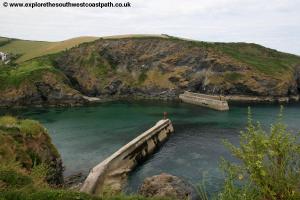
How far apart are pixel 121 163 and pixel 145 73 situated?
113350mm

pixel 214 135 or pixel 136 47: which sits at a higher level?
pixel 136 47

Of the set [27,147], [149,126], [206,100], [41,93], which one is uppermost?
[27,147]

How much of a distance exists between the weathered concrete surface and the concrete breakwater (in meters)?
44.1

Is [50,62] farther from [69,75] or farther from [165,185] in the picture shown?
[165,185]

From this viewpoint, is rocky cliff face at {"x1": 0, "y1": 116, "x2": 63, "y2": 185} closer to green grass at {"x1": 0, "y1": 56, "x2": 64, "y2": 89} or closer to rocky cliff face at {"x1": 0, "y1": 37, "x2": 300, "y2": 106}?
rocky cliff face at {"x1": 0, "y1": 37, "x2": 300, "y2": 106}

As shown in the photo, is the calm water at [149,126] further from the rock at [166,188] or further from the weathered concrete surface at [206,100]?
the rock at [166,188]

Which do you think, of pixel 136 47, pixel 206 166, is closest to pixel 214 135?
pixel 206 166

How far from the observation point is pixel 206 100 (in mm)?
127312

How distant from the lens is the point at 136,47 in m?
174

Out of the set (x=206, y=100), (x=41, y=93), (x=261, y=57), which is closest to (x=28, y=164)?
(x=206, y=100)

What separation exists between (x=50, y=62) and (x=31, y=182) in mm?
→ 152064

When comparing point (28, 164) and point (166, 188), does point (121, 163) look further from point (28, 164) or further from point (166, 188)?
point (28, 164)

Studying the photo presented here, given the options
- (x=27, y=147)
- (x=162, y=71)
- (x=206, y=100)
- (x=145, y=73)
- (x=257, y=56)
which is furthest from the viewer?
(x=257, y=56)

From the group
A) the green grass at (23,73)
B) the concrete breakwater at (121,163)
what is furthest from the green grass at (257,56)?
the concrete breakwater at (121,163)
